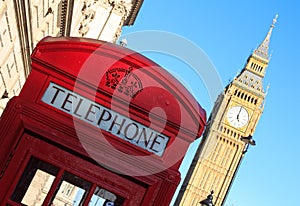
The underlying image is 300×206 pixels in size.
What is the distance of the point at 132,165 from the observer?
391 cm

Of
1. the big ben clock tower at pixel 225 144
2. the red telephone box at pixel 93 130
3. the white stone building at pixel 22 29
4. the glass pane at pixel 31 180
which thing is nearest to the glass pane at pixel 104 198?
the red telephone box at pixel 93 130

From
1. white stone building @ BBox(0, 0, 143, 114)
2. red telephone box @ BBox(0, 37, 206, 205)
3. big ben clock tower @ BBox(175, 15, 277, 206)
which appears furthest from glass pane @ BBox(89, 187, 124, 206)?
big ben clock tower @ BBox(175, 15, 277, 206)

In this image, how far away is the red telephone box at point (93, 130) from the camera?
379cm

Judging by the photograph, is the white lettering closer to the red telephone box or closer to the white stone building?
the red telephone box

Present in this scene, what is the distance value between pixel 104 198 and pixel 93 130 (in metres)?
0.48

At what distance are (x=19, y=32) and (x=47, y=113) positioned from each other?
9268mm

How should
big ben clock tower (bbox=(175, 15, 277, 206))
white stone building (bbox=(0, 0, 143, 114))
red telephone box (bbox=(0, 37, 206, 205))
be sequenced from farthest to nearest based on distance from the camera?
big ben clock tower (bbox=(175, 15, 277, 206)), white stone building (bbox=(0, 0, 143, 114)), red telephone box (bbox=(0, 37, 206, 205))

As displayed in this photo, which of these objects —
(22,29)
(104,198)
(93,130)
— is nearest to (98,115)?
(93,130)

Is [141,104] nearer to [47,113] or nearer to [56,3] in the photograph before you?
[47,113]

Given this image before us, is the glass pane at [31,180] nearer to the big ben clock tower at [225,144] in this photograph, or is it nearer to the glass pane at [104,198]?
the glass pane at [104,198]

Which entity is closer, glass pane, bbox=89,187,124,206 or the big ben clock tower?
glass pane, bbox=89,187,124,206

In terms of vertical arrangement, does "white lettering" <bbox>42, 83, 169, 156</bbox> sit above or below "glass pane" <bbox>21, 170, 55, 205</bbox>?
above

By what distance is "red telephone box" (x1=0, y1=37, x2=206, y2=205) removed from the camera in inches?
149

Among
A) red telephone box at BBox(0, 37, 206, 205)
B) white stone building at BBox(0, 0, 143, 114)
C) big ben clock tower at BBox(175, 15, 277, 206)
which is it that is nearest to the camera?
red telephone box at BBox(0, 37, 206, 205)
